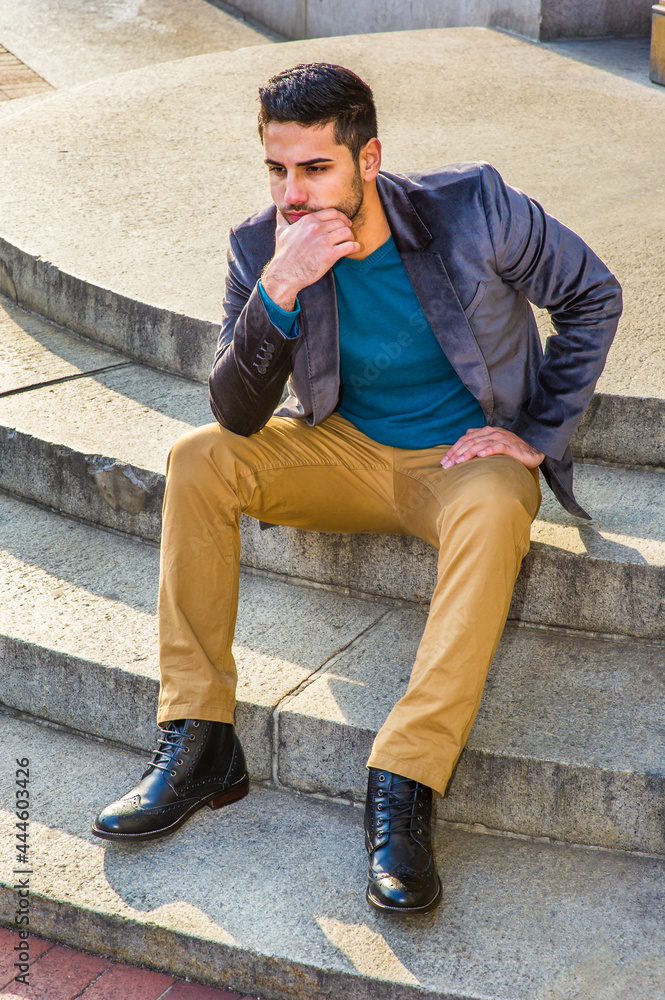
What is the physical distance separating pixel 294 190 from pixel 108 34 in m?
6.53

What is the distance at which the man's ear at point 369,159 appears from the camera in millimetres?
2109

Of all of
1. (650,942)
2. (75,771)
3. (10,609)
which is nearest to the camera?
(650,942)

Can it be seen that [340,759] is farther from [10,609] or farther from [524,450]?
[10,609]

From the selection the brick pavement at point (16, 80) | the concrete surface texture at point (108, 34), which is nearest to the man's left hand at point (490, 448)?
the brick pavement at point (16, 80)

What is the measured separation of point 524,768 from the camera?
6.57 ft

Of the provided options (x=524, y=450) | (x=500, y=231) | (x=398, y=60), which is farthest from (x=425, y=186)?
(x=398, y=60)

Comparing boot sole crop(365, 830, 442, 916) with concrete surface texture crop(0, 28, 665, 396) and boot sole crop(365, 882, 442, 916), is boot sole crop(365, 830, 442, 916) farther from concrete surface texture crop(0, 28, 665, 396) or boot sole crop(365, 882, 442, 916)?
concrete surface texture crop(0, 28, 665, 396)

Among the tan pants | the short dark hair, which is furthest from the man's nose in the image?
the tan pants

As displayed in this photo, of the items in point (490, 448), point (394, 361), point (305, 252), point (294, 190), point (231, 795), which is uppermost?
point (294, 190)

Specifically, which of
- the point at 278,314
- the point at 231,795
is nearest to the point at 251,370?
the point at 278,314

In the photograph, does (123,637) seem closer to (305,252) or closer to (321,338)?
(321,338)

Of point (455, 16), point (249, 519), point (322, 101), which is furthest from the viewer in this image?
point (455, 16)

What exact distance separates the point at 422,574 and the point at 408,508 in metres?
0.23

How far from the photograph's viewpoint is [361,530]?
2.38 m
